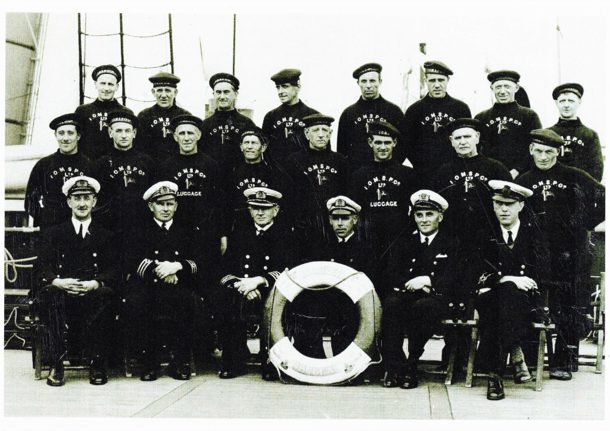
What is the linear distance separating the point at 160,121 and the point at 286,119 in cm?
111

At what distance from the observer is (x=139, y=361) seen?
5.81m

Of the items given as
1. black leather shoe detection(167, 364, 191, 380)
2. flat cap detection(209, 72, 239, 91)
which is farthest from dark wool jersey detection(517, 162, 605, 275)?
black leather shoe detection(167, 364, 191, 380)

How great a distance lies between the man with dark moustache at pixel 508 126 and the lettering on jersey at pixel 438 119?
0.28m

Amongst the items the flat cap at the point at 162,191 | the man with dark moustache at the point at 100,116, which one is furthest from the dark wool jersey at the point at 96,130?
the flat cap at the point at 162,191

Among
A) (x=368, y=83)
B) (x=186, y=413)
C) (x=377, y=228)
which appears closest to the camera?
(x=186, y=413)

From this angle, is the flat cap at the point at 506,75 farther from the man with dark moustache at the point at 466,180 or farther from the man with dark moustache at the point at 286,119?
the man with dark moustache at the point at 286,119

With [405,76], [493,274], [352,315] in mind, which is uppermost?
[405,76]

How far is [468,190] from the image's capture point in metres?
5.62

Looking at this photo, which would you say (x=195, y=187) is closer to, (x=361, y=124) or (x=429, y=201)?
(x=361, y=124)

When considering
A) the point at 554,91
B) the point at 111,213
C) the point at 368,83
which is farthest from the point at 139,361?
the point at 554,91

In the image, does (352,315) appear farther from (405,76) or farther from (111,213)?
(405,76)

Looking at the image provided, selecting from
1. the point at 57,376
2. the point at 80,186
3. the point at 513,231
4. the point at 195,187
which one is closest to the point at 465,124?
the point at 513,231

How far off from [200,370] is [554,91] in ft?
12.3

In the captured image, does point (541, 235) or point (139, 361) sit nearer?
point (541, 235)
